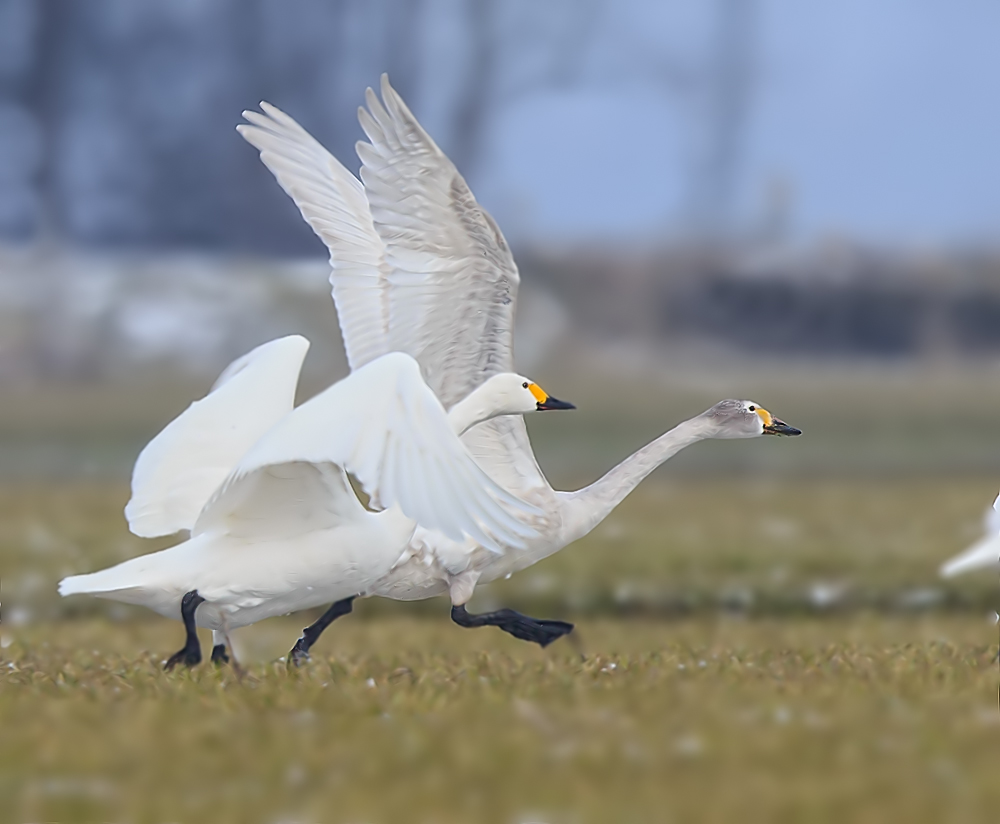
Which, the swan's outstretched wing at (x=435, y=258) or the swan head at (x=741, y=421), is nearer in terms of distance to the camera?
the swan's outstretched wing at (x=435, y=258)

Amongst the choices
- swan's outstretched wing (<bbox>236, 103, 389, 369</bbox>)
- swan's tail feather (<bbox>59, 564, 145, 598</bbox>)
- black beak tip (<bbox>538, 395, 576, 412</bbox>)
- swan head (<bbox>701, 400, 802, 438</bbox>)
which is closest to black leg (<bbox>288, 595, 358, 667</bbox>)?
swan's tail feather (<bbox>59, 564, 145, 598</bbox>)

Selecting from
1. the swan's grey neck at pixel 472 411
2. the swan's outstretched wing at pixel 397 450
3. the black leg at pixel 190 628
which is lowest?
the black leg at pixel 190 628

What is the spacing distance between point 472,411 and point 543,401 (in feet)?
1.11

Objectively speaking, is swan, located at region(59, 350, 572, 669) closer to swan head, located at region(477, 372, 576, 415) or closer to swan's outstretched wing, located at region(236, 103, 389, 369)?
swan head, located at region(477, 372, 576, 415)

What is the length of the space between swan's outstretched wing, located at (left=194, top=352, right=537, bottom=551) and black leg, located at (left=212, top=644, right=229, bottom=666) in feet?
4.00

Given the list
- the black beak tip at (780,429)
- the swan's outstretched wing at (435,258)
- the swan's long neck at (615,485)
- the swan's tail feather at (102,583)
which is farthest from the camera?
the black beak tip at (780,429)

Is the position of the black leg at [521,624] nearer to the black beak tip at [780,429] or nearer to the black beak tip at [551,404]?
the black beak tip at [551,404]

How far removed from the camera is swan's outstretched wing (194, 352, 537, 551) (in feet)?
16.0

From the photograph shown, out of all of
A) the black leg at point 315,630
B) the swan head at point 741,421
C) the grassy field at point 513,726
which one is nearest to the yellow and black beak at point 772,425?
the swan head at point 741,421

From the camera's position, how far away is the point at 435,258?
23.6 ft

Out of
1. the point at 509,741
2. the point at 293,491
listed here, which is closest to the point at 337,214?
the point at 293,491

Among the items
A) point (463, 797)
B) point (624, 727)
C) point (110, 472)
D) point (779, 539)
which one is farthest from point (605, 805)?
point (110, 472)

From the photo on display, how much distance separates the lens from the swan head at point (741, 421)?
293 inches

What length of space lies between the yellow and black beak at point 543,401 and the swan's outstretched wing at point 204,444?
40.7 inches
